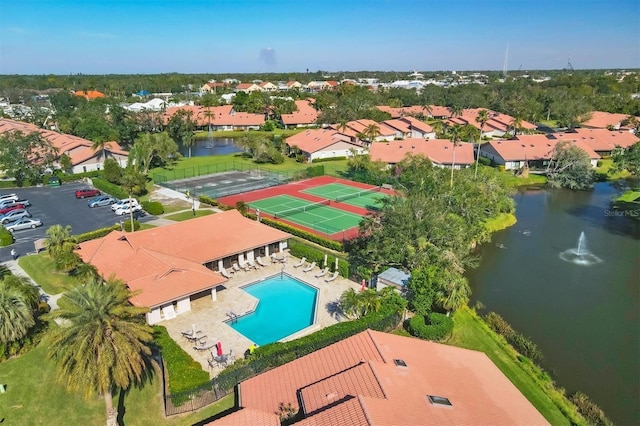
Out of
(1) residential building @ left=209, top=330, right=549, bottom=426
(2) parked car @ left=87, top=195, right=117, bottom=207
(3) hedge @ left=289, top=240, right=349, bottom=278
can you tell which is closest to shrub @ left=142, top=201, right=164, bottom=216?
(2) parked car @ left=87, top=195, right=117, bottom=207

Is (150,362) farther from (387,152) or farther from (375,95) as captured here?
(375,95)

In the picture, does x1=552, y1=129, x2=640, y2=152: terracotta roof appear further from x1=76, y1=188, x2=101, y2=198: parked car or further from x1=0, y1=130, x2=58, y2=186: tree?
x1=0, y1=130, x2=58, y2=186: tree

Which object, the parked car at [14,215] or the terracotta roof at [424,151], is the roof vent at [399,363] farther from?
the terracotta roof at [424,151]

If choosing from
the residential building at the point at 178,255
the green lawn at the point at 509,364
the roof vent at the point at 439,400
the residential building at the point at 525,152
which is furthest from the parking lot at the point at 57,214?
the residential building at the point at 525,152

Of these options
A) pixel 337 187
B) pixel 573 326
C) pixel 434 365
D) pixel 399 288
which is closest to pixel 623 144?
pixel 337 187

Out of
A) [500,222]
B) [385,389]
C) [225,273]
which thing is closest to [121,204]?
[225,273]
